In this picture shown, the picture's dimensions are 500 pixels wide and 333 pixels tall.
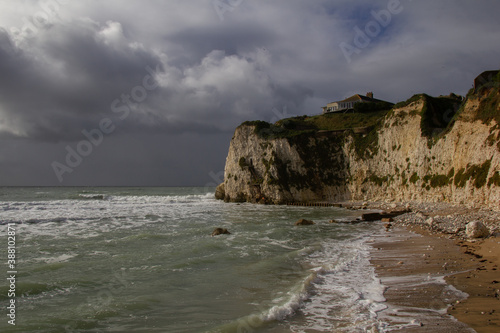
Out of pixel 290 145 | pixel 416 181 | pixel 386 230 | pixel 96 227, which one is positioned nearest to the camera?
pixel 386 230

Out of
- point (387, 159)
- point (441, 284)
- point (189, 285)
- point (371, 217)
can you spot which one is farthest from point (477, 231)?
point (387, 159)

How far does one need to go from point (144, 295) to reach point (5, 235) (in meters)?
15.5

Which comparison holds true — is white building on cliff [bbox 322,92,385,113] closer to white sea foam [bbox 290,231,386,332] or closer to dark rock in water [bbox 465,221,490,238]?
dark rock in water [bbox 465,221,490,238]

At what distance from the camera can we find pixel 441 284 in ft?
28.4

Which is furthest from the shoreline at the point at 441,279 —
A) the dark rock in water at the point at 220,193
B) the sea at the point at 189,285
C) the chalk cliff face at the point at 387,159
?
the dark rock in water at the point at 220,193

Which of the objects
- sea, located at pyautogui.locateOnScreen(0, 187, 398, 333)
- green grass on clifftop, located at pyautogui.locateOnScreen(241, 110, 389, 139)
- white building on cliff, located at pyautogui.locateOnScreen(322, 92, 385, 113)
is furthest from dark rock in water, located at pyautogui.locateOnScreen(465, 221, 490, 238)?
white building on cliff, located at pyautogui.locateOnScreen(322, 92, 385, 113)

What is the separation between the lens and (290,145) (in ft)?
167

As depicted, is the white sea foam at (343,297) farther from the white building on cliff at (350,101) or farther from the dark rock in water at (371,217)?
the white building on cliff at (350,101)

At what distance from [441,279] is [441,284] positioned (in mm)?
516

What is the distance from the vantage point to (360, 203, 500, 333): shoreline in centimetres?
638

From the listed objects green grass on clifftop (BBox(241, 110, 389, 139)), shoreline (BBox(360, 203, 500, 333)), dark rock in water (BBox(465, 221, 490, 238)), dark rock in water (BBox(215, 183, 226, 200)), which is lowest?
shoreline (BBox(360, 203, 500, 333))

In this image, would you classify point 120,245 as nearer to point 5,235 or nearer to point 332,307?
point 5,235

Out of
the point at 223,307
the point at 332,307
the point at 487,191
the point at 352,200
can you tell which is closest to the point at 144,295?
the point at 223,307

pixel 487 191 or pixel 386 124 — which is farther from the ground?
pixel 386 124
